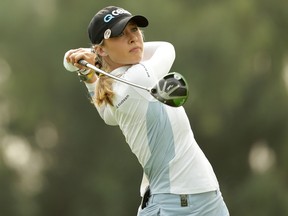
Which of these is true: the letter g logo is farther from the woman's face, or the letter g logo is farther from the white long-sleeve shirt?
the white long-sleeve shirt

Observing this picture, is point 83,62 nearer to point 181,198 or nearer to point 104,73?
point 104,73

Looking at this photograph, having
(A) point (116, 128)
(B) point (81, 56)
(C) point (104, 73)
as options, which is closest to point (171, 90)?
(C) point (104, 73)

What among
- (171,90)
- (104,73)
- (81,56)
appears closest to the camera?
(171,90)

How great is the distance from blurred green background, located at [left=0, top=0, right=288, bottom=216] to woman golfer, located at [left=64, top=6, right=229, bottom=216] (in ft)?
47.2

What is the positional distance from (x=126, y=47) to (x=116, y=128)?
50.4 ft

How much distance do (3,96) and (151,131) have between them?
15.8 meters

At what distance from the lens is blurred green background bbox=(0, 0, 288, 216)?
2072 centimetres

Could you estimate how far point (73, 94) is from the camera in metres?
21.5

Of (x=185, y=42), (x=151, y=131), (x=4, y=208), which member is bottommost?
(x=4, y=208)

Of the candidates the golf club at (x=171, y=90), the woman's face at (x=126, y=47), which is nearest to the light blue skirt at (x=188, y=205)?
the golf club at (x=171, y=90)

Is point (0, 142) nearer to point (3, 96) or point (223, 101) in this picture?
point (3, 96)

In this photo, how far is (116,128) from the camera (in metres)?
21.2

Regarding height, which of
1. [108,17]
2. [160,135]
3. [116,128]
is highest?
[108,17]

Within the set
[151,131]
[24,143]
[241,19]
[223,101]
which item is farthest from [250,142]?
[151,131]
